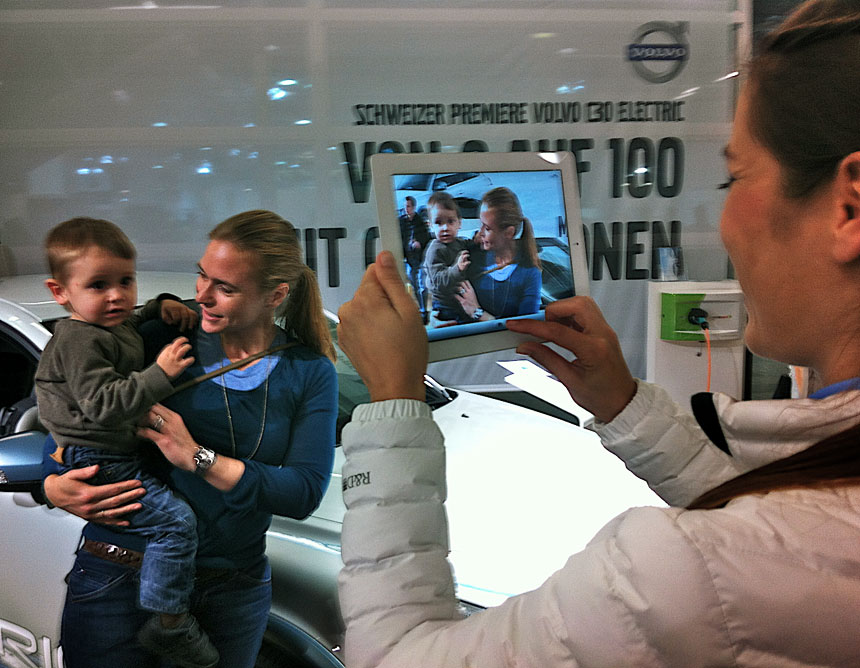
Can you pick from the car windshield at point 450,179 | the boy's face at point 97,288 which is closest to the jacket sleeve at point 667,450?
the car windshield at point 450,179

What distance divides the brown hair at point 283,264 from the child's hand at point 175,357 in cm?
16

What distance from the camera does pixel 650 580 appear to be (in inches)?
22.6

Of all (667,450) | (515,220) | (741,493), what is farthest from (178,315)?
(741,493)

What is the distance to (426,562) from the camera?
79 cm

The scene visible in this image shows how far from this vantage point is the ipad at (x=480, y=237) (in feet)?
3.75

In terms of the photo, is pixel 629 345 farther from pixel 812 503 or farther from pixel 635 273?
pixel 812 503

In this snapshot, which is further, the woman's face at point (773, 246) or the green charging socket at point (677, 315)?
the green charging socket at point (677, 315)

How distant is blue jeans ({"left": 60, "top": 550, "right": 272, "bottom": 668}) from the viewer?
4.16 feet

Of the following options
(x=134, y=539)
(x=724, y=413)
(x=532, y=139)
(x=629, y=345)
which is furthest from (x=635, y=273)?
(x=134, y=539)

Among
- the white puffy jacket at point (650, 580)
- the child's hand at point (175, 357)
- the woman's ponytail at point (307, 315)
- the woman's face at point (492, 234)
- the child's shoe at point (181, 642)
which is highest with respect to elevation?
the woman's face at point (492, 234)

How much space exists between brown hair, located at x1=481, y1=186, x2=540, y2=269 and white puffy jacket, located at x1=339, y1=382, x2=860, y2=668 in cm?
52

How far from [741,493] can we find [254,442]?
2.89 feet

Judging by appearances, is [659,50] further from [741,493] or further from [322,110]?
[741,493]

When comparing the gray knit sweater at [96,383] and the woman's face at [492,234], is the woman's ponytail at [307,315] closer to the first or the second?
the gray knit sweater at [96,383]
